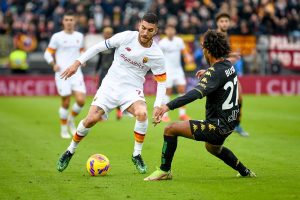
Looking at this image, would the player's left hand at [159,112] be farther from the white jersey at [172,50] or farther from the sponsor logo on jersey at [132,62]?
the white jersey at [172,50]

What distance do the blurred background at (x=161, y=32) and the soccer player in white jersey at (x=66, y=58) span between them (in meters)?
12.6

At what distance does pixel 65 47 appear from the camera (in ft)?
52.5

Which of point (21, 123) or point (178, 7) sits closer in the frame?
point (21, 123)

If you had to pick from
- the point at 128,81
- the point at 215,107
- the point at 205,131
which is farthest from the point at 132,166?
the point at 215,107

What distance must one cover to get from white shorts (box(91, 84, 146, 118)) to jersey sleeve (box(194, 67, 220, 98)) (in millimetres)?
1722

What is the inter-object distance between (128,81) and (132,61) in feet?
1.07

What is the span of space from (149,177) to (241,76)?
21.0m

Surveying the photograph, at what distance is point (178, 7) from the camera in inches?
1266

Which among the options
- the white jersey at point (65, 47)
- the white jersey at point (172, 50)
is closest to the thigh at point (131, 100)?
the white jersey at point (65, 47)

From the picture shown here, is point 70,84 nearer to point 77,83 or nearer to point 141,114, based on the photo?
point 77,83

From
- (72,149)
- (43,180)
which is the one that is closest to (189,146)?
(72,149)

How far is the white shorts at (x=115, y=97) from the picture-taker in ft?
34.3

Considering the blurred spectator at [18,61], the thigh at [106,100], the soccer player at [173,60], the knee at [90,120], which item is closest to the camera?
the knee at [90,120]

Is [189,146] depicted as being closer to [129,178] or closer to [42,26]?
[129,178]
